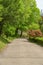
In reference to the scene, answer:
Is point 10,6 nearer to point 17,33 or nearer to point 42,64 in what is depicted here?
point 42,64

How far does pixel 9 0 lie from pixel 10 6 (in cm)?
102

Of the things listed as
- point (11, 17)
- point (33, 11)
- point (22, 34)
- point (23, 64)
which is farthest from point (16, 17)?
point (22, 34)

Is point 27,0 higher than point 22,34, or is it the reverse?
point 27,0

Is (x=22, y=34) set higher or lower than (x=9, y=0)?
lower

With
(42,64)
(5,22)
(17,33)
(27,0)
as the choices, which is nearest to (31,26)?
(17,33)

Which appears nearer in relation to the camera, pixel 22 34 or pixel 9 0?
pixel 9 0

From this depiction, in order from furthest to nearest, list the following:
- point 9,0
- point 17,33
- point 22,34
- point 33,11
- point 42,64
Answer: point 22,34 < point 17,33 < point 33,11 < point 9,0 < point 42,64

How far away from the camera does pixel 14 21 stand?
155ft

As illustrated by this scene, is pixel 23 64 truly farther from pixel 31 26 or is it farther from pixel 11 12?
pixel 31 26

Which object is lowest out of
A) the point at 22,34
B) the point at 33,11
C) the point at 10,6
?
the point at 22,34

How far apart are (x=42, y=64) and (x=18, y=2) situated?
33.3m

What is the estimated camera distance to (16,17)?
46469mm

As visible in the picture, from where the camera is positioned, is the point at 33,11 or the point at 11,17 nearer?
the point at 11,17

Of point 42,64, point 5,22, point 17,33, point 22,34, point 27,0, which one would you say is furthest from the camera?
point 22,34
